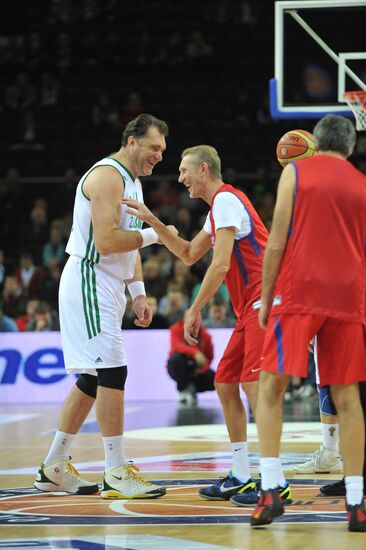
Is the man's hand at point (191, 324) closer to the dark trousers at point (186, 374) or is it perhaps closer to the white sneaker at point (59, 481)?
the white sneaker at point (59, 481)

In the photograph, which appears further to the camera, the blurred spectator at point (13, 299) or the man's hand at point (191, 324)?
the blurred spectator at point (13, 299)

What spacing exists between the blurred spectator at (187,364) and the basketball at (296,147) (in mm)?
7361

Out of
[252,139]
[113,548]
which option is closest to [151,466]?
[113,548]

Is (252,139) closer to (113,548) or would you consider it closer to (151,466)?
(151,466)

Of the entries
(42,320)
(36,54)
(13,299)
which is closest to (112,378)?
(42,320)

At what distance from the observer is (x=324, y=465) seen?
7414 millimetres

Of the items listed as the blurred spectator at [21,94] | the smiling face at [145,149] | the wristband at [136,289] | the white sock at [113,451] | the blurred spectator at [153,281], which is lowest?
the white sock at [113,451]

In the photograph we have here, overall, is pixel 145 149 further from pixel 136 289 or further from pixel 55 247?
pixel 55 247

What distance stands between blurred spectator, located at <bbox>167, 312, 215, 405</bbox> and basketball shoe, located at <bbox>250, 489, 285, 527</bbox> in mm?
9188

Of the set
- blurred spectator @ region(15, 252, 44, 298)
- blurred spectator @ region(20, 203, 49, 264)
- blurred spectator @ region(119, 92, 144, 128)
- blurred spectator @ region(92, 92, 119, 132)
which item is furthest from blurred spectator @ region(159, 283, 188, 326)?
blurred spectator @ region(92, 92, 119, 132)

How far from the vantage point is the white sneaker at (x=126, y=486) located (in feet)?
20.7

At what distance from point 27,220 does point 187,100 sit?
4662mm

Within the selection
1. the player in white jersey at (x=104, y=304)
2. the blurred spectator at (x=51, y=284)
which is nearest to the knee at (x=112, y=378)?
the player in white jersey at (x=104, y=304)

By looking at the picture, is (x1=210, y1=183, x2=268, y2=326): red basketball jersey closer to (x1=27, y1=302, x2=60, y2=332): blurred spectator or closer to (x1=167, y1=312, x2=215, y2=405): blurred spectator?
(x1=167, y1=312, x2=215, y2=405): blurred spectator
